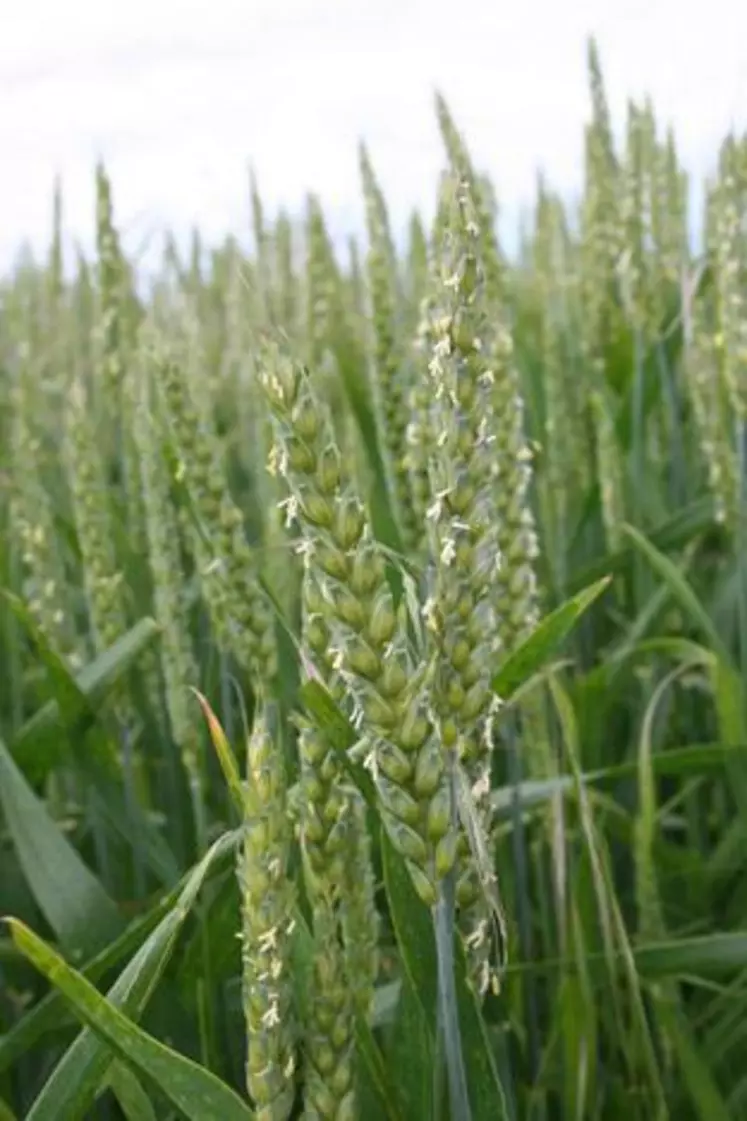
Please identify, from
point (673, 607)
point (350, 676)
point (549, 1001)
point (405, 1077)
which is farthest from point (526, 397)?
point (350, 676)

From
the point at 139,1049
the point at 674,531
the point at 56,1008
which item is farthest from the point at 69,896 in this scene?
the point at 674,531

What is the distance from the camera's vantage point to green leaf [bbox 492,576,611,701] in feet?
2.97

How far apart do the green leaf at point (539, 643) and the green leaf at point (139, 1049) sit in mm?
293

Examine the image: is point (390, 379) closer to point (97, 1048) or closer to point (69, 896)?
point (69, 896)

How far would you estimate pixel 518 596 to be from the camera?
41.1 inches

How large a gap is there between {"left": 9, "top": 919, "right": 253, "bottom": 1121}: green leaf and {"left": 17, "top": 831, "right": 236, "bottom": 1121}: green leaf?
0.14ft

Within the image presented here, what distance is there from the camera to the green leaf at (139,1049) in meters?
0.71

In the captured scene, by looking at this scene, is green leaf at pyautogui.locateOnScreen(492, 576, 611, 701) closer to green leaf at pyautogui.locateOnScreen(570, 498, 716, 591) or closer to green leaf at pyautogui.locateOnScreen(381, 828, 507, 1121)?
green leaf at pyautogui.locateOnScreen(381, 828, 507, 1121)

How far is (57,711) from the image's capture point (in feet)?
4.46

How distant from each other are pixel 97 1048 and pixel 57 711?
22.7 inches

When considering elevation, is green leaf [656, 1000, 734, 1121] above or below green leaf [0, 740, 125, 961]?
below

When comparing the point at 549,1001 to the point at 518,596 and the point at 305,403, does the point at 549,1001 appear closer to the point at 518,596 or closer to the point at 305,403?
the point at 518,596

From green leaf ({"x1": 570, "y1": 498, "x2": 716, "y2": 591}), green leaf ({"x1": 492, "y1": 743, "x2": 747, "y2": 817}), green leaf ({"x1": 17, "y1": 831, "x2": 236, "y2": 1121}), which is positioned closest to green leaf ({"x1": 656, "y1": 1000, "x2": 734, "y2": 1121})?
green leaf ({"x1": 492, "y1": 743, "x2": 747, "y2": 817})

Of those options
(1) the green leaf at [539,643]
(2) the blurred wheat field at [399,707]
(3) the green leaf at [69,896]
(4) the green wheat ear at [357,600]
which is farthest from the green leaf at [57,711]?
(4) the green wheat ear at [357,600]
